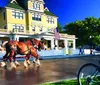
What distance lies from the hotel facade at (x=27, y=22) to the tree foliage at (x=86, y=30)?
24.6 ft

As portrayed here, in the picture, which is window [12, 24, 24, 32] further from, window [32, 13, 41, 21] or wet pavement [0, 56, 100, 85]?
wet pavement [0, 56, 100, 85]

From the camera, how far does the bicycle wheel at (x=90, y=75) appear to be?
534 cm

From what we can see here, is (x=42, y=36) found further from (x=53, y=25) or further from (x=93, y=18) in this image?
(x=93, y=18)

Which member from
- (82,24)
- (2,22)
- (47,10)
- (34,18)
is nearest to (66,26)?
(82,24)

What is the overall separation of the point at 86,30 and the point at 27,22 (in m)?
17.8

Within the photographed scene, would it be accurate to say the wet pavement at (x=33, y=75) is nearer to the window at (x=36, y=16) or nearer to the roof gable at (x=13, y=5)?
the roof gable at (x=13, y=5)

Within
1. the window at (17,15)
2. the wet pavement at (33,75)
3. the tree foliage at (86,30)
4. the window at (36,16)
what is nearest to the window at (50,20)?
the window at (36,16)

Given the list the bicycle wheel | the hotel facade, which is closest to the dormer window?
the hotel facade

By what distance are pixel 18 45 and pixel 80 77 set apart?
9957 mm

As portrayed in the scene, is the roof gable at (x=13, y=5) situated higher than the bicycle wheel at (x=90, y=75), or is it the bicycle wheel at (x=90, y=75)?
the roof gable at (x=13, y=5)

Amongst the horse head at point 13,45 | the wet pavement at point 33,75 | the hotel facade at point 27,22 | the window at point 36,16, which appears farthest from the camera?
the window at point 36,16

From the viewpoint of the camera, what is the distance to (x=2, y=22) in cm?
4103

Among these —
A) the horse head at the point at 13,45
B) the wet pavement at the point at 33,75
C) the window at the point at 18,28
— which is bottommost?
the wet pavement at the point at 33,75

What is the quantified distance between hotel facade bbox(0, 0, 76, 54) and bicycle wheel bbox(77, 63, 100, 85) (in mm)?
31827
